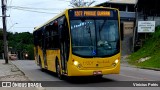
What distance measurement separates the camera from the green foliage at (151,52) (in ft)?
113

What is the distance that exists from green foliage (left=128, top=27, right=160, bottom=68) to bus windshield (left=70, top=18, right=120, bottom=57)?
1609cm

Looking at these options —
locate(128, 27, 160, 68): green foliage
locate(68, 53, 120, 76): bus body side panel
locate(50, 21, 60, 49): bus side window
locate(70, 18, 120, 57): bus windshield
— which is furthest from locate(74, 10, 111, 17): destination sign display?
locate(128, 27, 160, 68): green foliage

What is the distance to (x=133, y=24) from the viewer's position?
5031 centimetres

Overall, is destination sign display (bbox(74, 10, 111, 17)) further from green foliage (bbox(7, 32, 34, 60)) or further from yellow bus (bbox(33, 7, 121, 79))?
green foliage (bbox(7, 32, 34, 60))

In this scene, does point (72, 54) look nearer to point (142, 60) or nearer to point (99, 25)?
point (99, 25)

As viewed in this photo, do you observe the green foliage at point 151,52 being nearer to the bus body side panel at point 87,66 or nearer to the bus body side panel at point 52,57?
the bus body side panel at point 52,57

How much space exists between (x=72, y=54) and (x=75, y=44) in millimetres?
448

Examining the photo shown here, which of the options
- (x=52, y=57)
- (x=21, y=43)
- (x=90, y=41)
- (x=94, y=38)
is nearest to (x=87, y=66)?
(x=90, y=41)

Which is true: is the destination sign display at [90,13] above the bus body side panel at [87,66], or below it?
above

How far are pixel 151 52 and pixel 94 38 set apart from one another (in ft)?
77.0

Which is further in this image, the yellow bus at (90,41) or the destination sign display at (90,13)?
the destination sign display at (90,13)

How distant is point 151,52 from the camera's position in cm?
3944

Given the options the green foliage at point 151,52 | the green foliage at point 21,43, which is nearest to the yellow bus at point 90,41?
the green foliage at point 151,52

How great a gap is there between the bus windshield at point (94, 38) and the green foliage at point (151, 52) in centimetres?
1609
